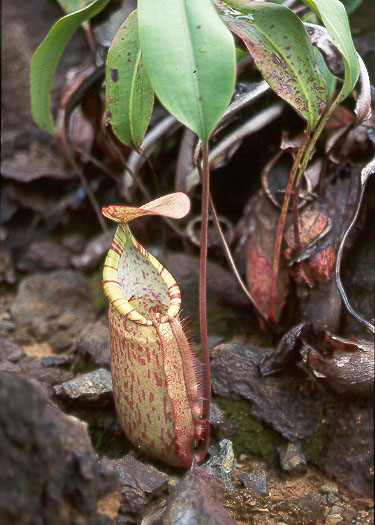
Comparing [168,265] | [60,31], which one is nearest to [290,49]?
[60,31]

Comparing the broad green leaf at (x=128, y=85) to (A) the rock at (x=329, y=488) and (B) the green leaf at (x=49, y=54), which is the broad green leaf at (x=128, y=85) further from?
(A) the rock at (x=329, y=488)

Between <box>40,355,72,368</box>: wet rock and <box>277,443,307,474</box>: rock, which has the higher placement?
<box>40,355,72,368</box>: wet rock

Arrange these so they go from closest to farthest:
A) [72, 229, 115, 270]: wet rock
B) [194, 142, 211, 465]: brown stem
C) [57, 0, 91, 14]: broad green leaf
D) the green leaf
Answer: [194, 142, 211, 465]: brown stem → the green leaf → [57, 0, 91, 14]: broad green leaf → [72, 229, 115, 270]: wet rock

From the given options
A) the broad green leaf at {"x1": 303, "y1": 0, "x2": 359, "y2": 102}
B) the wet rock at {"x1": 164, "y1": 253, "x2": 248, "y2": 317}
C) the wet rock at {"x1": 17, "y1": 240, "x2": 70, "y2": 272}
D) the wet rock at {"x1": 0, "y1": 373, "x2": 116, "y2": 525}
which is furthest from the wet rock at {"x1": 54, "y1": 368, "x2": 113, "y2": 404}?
the broad green leaf at {"x1": 303, "y1": 0, "x2": 359, "y2": 102}

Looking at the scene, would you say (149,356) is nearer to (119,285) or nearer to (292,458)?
(119,285)

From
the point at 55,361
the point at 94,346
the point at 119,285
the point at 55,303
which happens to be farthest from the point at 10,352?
the point at 119,285

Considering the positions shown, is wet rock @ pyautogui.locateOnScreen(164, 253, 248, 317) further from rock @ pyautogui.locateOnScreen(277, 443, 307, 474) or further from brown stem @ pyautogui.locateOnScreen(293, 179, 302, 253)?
rock @ pyautogui.locateOnScreen(277, 443, 307, 474)
